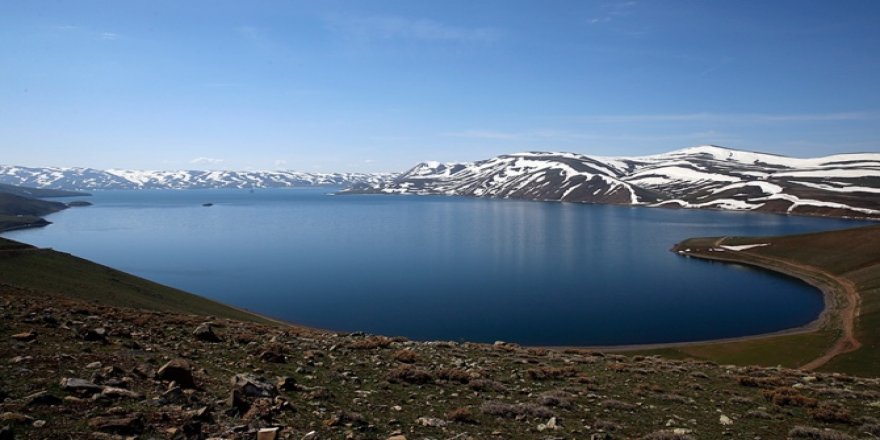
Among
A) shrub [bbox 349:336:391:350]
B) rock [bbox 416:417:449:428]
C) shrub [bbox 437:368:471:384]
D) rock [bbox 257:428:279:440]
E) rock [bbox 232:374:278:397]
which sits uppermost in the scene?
rock [bbox 257:428:279:440]

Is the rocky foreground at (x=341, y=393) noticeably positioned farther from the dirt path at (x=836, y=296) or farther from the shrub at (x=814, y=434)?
the dirt path at (x=836, y=296)

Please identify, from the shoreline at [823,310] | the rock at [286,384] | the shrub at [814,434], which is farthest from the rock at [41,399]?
the shoreline at [823,310]

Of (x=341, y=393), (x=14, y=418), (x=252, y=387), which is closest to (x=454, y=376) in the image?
(x=341, y=393)

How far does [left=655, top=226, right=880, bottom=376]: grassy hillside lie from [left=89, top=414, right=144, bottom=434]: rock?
54.8 m

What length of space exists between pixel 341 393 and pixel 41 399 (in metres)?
7.37

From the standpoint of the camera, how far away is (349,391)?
15.3 m

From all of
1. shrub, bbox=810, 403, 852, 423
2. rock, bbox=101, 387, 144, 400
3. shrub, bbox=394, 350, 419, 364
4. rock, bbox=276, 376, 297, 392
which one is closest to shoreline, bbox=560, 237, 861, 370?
shrub, bbox=394, 350, 419, 364

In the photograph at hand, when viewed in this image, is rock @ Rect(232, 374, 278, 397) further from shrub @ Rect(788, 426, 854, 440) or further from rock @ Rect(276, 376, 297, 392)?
shrub @ Rect(788, 426, 854, 440)

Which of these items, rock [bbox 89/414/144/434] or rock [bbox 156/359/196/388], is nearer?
rock [bbox 89/414/144/434]

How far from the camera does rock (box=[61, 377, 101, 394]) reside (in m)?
11.1

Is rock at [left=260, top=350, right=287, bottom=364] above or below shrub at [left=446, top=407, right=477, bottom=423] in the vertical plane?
above

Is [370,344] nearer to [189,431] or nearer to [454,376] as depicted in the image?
[454,376]

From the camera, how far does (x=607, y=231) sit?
17150 centimetres

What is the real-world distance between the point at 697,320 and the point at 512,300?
1039 inches
